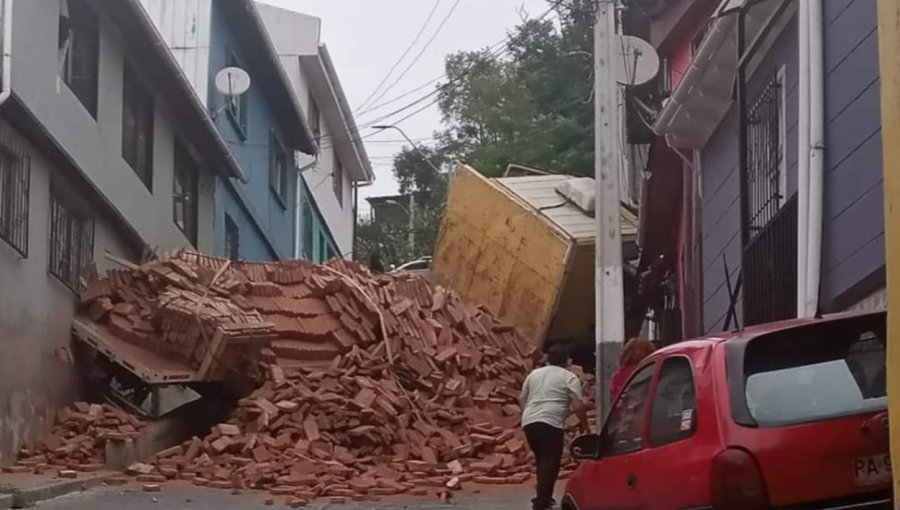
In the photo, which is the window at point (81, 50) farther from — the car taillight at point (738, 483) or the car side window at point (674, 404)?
the car taillight at point (738, 483)

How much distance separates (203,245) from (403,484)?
1126cm

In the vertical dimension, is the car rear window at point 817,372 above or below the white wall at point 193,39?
below

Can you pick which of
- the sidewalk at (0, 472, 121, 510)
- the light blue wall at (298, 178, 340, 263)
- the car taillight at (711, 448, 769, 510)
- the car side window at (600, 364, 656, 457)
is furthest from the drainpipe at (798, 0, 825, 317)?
the light blue wall at (298, 178, 340, 263)

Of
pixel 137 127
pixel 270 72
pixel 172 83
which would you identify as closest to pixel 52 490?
pixel 137 127

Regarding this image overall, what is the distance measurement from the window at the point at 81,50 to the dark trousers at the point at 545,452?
7.94 meters

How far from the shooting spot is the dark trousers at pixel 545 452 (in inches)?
469

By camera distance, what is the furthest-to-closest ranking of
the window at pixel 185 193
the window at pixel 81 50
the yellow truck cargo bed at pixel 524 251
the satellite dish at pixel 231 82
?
the satellite dish at pixel 231 82 < the window at pixel 185 193 < the yellow truck cargo bed at pixel 524 251 < the window at pixel 81 50

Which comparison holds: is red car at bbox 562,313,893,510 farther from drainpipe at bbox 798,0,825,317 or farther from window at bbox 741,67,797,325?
window at bbox 741,67,797,325

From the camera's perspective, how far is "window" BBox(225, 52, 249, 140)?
2677 cm

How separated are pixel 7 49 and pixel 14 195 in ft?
5.29

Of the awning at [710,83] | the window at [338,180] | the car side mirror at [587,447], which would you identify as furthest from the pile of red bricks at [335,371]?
the window at [338,180]

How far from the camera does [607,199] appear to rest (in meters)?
14.5

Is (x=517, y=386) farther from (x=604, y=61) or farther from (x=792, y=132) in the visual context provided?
(x=792, y=132)

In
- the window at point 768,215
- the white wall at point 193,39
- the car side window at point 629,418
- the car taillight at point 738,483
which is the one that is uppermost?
the white wall at point 193,39
